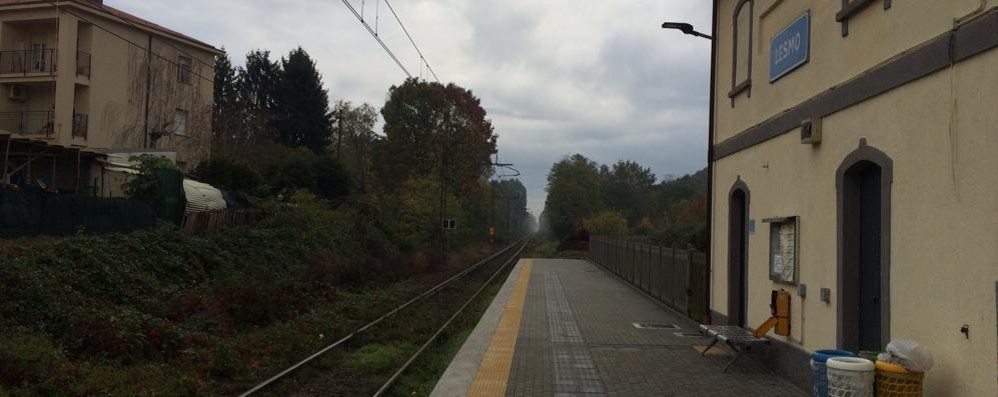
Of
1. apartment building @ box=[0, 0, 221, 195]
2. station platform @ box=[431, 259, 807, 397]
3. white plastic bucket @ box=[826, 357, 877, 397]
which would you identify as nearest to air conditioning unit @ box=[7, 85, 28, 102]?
apartment building @ box=[0, 0, 221, 195]

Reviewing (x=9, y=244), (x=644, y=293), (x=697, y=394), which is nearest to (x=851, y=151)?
(x=697, y=394)

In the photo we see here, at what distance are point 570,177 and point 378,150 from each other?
29301mm

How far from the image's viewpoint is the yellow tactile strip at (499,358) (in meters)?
8.37

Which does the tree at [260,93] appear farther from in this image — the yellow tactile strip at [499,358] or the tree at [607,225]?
the yellow tactile strip at [499,358]

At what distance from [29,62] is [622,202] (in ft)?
259

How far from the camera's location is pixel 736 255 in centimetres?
1182

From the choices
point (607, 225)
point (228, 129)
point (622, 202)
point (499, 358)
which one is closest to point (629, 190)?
point (622, 202)

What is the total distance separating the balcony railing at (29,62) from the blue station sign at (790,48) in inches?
1080

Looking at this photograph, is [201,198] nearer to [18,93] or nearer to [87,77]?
[87,77]

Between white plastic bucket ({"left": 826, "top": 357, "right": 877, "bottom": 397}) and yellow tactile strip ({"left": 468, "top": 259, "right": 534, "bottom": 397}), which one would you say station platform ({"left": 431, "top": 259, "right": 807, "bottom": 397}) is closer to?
yellow tactile strip ({"left": 468, "top": 259, "right": 534, "bottom": 397})

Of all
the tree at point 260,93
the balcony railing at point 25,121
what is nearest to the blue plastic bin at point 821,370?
the balcony railing at point 25,121

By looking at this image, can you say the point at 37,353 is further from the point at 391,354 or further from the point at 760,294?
the point at 760,294

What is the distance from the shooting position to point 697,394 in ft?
26.8

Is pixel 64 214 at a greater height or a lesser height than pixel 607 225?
lesser
